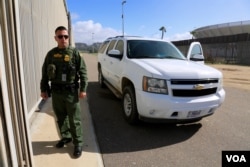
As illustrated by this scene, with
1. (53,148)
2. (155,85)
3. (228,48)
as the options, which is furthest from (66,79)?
(228,48)

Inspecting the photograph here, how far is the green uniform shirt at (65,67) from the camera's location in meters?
3.36

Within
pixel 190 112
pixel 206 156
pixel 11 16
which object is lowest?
pixel 206 156

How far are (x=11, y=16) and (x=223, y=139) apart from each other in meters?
3.96

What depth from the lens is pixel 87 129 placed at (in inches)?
183

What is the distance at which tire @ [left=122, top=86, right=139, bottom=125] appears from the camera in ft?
15.0

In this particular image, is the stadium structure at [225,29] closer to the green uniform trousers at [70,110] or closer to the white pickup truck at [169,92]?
the white pickup truck at [169,92]

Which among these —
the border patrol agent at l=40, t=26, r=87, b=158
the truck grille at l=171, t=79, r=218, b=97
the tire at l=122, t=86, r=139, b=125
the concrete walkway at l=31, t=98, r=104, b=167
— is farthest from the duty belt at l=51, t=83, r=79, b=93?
the truck grille at l=171, t=79, r=218, b=97

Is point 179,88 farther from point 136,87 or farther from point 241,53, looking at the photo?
point 241,53

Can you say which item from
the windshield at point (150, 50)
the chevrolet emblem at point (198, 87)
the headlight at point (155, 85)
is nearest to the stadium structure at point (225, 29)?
the windshield at point (150, 50)

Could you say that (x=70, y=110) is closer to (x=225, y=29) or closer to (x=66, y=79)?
(x=66, y=79)

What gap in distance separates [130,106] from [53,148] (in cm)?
174

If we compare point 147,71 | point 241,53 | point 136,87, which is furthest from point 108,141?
point 241,53

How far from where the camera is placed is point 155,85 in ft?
13.5

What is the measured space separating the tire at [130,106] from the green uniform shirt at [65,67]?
135cm
